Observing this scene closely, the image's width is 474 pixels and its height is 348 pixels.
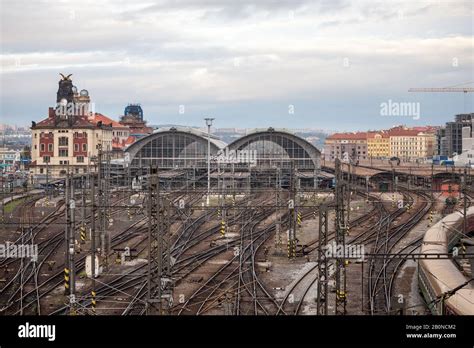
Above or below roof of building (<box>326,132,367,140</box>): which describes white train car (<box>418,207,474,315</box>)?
below

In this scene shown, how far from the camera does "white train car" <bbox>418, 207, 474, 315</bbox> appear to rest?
32.2 ft

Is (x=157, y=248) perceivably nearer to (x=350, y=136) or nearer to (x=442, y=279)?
(x=442, y=279)

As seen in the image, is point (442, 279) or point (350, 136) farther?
point (350, 136)

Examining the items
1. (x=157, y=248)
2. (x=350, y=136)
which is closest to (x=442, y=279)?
(x=157, y=248)

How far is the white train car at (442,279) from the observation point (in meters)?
9.81

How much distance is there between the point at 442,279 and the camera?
1159 cm

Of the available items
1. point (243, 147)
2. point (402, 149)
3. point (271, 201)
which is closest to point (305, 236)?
point (271, 201)

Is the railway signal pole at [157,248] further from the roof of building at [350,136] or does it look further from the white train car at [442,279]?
the roof of building at [350,136]

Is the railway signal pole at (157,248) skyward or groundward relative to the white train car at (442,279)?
skyward

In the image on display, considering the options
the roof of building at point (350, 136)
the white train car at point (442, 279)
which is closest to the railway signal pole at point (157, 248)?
the white train car at point (442, 279)

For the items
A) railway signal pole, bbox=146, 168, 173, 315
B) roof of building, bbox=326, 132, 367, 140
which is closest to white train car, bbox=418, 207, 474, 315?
railway signal pole, bbox=146, 168, 173, 315

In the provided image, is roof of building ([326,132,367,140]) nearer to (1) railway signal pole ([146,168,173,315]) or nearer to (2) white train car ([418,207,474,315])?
(2) white train car ([418,207,474,315])
